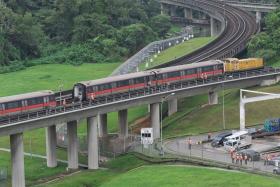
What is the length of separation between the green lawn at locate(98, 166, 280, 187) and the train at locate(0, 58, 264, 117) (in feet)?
53.7

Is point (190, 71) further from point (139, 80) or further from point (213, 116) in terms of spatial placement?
point (139, 80)

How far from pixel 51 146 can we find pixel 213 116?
29700 mm

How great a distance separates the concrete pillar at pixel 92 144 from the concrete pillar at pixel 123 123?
37.1 ft

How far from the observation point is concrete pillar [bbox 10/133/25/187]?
95.9 metres

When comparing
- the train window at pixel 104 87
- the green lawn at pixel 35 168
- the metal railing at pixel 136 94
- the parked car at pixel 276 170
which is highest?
the train window at pixel 104 87

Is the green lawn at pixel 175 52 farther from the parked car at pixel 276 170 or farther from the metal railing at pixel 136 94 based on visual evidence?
the parked car at pixel 276 170

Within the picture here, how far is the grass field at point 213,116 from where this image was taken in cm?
11900

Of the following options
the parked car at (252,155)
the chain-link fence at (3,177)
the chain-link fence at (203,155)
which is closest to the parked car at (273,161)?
the chain-link fence at (203,155)

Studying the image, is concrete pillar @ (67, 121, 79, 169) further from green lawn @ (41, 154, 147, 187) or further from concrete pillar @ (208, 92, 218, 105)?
concrete pillar @ (208, 92, 218, 105)

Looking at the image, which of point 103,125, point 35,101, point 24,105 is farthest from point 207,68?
point 24,105

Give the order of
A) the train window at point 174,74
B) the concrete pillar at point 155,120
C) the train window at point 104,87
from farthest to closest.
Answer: the train window at point 174,74 < the concrete pillar at point 155,120 < the train window at point 104,87

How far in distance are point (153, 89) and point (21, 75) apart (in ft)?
227

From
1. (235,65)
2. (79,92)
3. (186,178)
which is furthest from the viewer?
(235,65)

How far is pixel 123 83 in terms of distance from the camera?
116 meters
